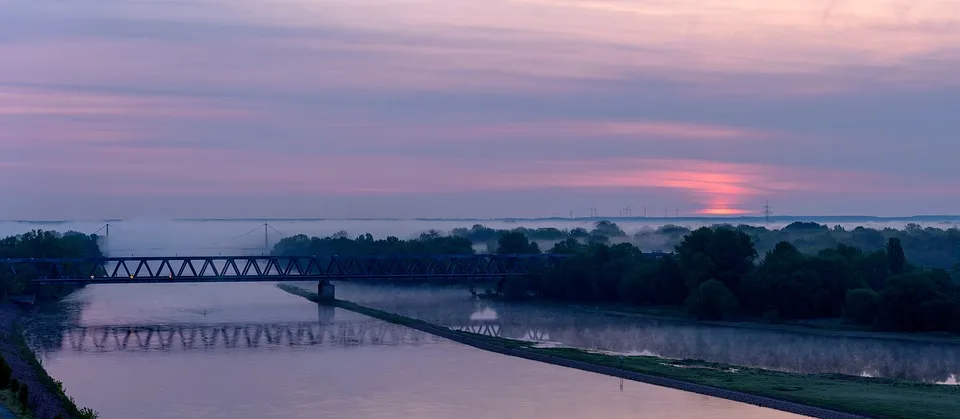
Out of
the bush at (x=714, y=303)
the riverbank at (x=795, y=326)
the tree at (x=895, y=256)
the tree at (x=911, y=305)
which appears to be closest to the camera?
the riverbank at (x=795, y=326)

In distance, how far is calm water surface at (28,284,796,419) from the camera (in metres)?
56.3

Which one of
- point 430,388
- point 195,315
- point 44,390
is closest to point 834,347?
point 430,388

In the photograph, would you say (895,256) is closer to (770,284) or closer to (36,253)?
(770,284)

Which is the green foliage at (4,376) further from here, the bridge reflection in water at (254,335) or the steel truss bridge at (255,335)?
the steel truss bridge at (255,335)

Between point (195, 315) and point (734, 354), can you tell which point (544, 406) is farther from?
point (195, 315)

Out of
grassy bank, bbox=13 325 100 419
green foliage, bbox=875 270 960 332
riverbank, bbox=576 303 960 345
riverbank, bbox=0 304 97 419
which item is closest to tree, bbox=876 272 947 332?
green foliage, bbox=875 270 960 332

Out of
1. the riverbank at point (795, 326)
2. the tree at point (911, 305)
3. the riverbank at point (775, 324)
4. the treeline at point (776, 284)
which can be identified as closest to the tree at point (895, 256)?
the treeline at point (776, 284)

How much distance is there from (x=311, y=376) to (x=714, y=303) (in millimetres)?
47572

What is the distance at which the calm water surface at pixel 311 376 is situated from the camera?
185ft

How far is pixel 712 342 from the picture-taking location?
88250mm

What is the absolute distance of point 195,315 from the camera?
123m

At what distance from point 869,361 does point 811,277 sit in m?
30.8

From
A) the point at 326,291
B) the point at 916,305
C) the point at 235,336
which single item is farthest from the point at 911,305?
the point at 326,291

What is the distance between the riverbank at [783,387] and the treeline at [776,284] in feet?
86.6
